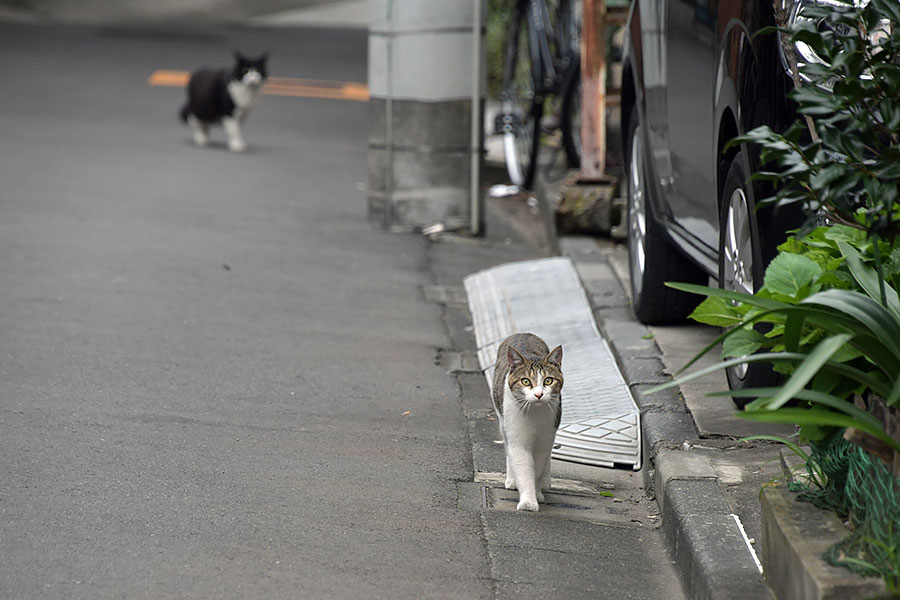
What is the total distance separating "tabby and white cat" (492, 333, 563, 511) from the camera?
400cm

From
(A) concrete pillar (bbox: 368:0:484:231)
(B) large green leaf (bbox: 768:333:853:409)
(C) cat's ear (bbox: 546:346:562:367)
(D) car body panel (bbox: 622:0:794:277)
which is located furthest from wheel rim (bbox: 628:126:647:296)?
(B) large green leaf (bbox: 768:333:853:409)

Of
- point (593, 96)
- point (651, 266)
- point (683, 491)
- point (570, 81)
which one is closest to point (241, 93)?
point (570, 81)

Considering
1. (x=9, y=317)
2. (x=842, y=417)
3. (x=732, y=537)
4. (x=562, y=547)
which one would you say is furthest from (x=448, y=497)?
(x=9, y=317)

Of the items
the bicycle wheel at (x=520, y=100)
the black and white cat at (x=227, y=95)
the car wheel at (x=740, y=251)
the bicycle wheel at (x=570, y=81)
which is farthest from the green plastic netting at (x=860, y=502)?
the black and white cat at (x=227, y=95)

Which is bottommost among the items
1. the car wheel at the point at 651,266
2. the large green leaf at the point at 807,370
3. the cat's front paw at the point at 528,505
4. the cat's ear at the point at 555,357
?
the cat's front paw at the point at 528,505

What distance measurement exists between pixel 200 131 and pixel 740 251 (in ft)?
29.5

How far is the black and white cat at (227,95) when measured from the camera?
475 inches

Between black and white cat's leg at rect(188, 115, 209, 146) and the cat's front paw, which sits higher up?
the cat's front paw

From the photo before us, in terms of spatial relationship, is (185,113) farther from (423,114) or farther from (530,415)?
(530,415)

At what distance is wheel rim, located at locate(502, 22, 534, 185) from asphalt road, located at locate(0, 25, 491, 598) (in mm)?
1473

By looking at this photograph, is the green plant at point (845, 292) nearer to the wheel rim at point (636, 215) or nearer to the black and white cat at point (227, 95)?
the wheel rim at point (636, 215)

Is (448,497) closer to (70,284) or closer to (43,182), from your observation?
(70,284)

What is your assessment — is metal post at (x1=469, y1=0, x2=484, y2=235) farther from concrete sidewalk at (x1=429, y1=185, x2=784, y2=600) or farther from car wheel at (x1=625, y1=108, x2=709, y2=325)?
car wheel at (x1=625, y1=108, x2=709, y2=325)

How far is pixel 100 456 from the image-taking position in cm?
426
